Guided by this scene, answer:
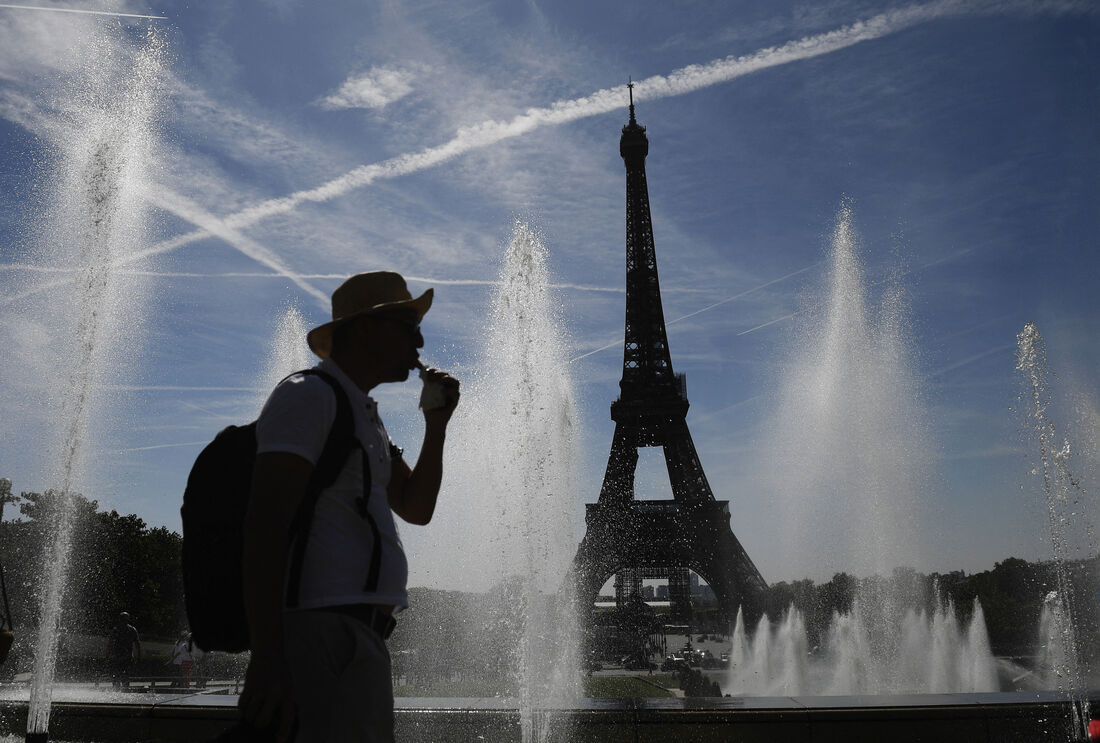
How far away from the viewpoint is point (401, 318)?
238 cm

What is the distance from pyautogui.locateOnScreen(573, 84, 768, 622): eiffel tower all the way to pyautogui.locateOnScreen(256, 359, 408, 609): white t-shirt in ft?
105

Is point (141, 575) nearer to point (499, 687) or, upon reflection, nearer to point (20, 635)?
point (20, 635)

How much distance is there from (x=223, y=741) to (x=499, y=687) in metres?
14.8

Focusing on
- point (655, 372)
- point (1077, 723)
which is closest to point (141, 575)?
point (655, 372)

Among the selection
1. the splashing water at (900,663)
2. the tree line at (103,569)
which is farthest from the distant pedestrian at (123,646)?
the tree line at (103,569)

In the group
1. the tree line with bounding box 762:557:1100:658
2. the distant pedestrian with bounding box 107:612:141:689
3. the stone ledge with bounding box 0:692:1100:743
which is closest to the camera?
the stone ledge with bounding box 0:692:1100:743

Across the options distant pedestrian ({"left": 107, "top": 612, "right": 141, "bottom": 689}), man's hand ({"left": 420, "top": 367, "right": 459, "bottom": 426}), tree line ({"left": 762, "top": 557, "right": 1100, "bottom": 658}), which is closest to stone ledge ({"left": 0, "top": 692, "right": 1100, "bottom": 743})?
man's hand ({"left": 420, "top": 367, "right": 459, "bottom": 426})

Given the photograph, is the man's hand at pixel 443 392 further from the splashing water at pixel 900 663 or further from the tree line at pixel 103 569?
the tree line at pixel 103 569

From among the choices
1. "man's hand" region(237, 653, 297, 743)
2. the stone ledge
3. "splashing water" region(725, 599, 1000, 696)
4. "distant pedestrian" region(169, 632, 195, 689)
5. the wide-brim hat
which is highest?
the wide-brim hat

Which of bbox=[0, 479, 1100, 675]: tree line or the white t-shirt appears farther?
bbox=[0, 479, 1100, 675]: tree line

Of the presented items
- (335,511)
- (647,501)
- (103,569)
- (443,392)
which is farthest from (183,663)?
(103,569)

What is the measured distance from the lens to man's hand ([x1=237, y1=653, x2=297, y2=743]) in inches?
69.1

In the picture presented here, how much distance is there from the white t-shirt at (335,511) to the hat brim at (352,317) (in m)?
0.24

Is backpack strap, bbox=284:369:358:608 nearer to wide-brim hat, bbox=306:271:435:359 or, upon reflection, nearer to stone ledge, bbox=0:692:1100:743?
wide-brim hat, bbox=306:271:435:359
